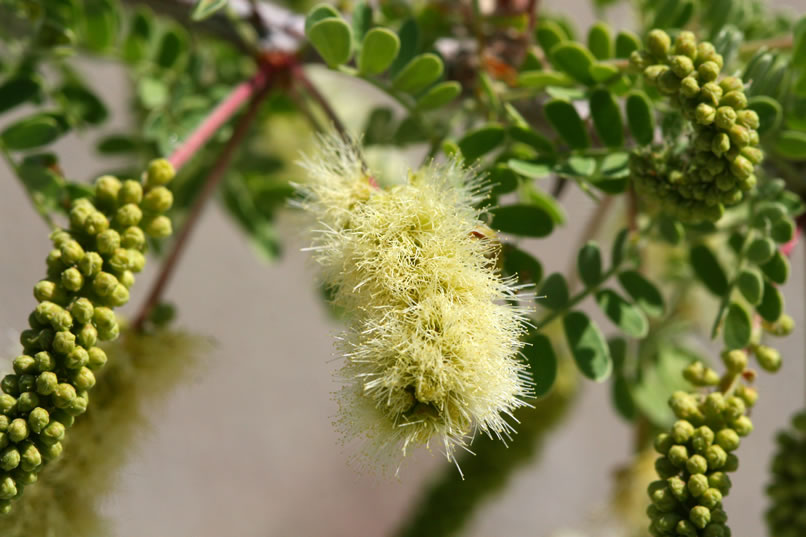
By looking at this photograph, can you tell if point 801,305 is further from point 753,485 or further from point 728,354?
point 728,354

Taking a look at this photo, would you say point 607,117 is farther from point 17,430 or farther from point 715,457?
point 17,430

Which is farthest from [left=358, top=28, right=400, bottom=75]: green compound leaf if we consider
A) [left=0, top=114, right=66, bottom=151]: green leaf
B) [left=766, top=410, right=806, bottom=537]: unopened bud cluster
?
[left=766, top=410, right=806, bottom=537]: unopened bud cluster

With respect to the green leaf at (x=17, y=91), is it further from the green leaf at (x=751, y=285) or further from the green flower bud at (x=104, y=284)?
the green leaf at (x=751, y=285)

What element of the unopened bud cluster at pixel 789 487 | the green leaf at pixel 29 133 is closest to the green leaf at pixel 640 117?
the unopened bud cluster at pixel 789 487

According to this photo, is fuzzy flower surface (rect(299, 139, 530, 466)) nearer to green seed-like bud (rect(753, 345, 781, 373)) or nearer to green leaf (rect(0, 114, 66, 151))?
green seed-like bud (rect(753, 345, 781, 373))

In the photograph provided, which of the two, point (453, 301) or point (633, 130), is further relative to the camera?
point (633, 130)

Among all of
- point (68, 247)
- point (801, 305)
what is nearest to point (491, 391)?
point (68, 247)

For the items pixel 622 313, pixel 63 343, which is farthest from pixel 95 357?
pixel 622 313
